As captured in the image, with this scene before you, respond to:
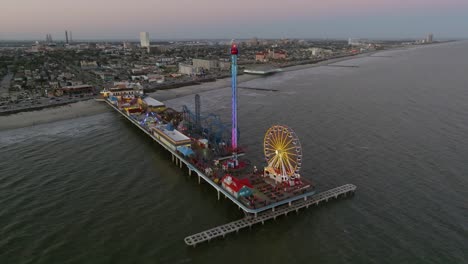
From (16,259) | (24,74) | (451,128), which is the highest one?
(24,74)

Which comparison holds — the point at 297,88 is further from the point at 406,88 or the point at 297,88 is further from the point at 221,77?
the point at 221,77

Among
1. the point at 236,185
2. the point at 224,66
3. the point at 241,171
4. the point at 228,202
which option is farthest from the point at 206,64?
the point at 236,185

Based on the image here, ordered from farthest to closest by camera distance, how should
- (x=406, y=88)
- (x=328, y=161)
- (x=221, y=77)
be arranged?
(x=221, y=77) → (x=406, y=88) → (x=328, y=161)

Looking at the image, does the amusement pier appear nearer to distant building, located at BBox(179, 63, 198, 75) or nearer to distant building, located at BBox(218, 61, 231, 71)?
distant building, located at BBox(179, 63, 198, 75)

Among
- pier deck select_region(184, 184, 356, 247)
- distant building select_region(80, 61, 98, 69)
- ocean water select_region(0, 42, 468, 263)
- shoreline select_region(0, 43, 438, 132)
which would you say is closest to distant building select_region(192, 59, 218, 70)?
distant building select_region(80, 61, 98, 69)

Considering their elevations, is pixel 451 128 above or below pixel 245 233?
above

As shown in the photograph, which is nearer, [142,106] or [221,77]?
[142,106]

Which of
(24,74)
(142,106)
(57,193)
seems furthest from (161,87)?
(57,193)
